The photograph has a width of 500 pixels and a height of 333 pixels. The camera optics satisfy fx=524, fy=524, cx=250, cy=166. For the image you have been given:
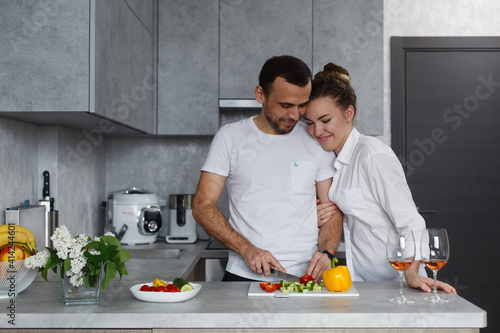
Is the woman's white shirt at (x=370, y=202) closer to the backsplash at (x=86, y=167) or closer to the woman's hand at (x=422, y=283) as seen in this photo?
the woman's hand at (x=422, y=283)

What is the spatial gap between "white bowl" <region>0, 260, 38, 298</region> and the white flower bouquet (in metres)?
0.07

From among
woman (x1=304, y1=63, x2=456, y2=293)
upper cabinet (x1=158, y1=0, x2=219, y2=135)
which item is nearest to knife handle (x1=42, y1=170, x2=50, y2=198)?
upper cabinet (x1=158, y1=0, x2=219, y2=135)

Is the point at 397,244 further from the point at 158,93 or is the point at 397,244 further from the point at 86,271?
the point at 158,93

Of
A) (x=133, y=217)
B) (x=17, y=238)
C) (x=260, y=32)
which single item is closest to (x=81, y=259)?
(x=17, y=238)

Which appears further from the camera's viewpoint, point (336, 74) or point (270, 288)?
point (336, 74)

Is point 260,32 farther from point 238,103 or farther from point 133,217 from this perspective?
point 133,217

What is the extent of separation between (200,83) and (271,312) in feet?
6.27

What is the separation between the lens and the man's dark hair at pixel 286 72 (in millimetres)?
1956

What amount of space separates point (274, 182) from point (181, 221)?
4.24 feet

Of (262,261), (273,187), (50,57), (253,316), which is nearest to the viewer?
(253,316)

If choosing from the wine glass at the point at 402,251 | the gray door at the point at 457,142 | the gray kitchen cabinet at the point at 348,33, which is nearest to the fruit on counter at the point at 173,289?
the wine glass at the point at 402,251

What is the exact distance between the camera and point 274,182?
2037mm

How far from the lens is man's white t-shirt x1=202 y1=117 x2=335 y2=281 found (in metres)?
2.01

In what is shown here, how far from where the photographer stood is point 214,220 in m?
1.98
